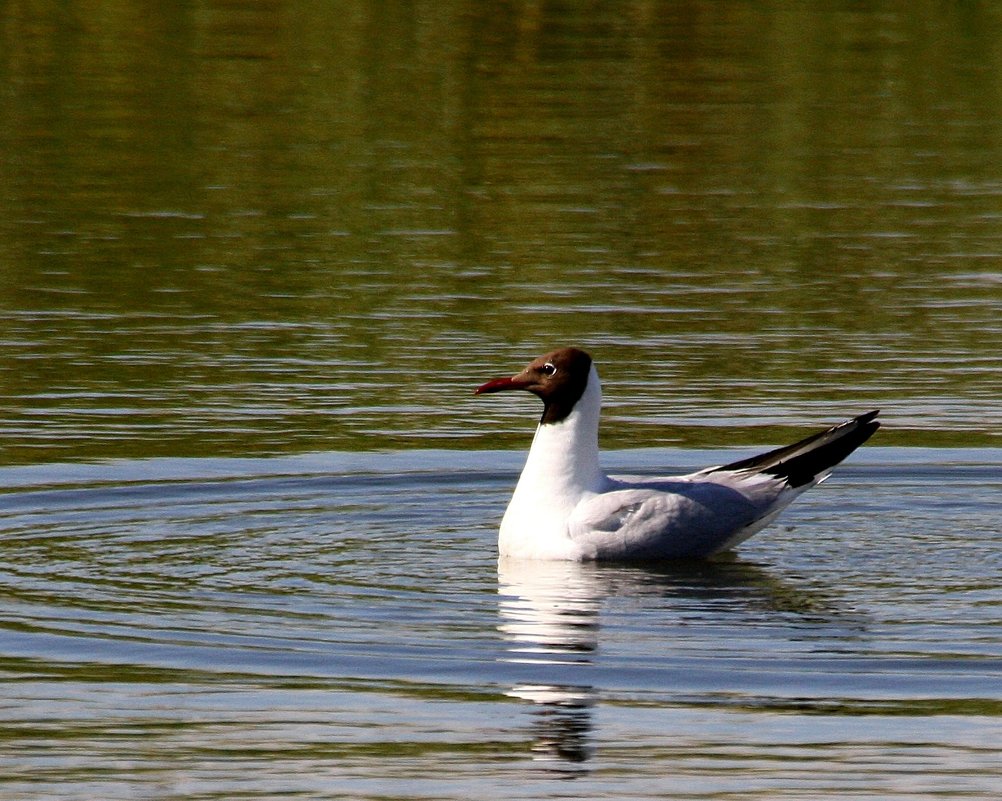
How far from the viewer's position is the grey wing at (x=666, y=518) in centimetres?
1201

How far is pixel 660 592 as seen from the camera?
1143cm

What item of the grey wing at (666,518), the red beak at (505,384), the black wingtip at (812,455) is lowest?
the grey wing at (666,518)

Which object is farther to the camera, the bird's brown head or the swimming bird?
the bird's brown head

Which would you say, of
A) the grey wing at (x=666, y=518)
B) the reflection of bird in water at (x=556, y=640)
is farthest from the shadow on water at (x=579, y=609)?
the grey wing at (x=666, y=518)

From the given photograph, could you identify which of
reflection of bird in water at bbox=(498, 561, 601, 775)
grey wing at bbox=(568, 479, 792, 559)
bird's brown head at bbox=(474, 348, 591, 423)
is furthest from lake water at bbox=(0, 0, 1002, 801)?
bird's brown head at bbox=(474, 348, 591, 423)

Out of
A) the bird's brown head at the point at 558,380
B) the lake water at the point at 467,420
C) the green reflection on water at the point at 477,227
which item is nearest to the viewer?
the lake water at the point at 467,420

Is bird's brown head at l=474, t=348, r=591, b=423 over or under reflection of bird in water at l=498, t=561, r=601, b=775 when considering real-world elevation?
over

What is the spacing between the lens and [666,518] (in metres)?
12.1

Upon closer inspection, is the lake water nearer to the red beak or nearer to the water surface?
the water surface

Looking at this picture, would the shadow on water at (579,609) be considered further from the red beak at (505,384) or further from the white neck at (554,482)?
the red beak at (505,384)

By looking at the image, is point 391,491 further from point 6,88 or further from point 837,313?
point 6,88

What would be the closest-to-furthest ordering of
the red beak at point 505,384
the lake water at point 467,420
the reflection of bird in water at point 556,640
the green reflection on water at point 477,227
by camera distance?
1. the reflection of bird in water at point 556,640
2. the lake water at point 467,420
3. the red beak at point 505,384
4. the green reflection on water at point 477,227

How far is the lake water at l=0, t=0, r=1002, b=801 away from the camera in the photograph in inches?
348

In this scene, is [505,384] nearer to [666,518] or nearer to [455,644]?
[666,518]
